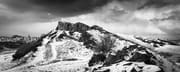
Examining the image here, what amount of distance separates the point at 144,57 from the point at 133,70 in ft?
86.4

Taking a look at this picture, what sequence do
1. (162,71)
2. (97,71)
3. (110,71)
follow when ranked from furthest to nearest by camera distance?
1. (97,71)
2. (110,71)
3. (162,71)

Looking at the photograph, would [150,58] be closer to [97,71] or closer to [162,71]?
[162,71]

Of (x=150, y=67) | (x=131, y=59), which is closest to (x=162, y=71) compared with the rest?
(x=150, y=67)

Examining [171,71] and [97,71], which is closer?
[171,71]

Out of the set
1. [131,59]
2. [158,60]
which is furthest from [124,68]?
[158,60]

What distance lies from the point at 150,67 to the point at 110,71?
3561 cm

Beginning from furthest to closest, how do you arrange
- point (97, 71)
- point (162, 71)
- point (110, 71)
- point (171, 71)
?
1. point (97, 71)
2. point (110, 71)
3. point (171, 71)
4. point (162, 71)

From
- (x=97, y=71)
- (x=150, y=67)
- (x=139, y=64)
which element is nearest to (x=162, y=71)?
(x=150, y=67)

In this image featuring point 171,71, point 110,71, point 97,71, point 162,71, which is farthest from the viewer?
point 97,71

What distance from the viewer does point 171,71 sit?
167 m

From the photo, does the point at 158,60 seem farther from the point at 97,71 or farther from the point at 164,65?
the point at 97,71

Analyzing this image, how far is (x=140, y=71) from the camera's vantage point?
522ft

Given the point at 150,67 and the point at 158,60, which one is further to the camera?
the point at 158,60

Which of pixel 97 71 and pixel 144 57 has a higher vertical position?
pixel 144 57
